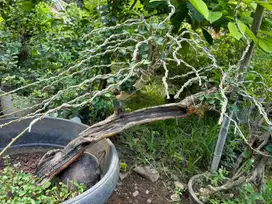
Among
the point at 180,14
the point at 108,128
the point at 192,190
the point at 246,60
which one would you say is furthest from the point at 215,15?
the point at 192,190

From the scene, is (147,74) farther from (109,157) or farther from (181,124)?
(181,124)

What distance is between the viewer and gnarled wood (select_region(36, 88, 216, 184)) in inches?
40.1

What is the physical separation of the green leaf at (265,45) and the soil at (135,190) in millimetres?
763

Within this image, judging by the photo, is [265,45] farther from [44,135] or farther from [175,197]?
[44,135]

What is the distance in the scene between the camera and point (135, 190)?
54.6 inches

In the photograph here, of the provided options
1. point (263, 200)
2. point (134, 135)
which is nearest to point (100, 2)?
point (134, 135)

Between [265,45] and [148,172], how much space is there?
81cm

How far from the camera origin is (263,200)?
113cm

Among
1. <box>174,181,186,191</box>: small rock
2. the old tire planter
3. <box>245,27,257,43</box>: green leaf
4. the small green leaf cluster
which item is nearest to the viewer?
the small green leaf cluster

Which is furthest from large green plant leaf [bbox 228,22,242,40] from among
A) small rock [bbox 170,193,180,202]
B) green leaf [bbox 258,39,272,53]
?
small rock [bbox 170,193,180,202]

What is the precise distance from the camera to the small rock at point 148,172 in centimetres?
146

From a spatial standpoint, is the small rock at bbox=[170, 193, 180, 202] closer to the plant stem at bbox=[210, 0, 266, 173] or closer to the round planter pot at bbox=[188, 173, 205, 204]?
the round planter pot at bbox=[188, 173, 205, 204]

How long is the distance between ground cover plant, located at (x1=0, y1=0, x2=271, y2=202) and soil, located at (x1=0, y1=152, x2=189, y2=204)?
164mm

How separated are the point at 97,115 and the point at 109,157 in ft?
1.87
